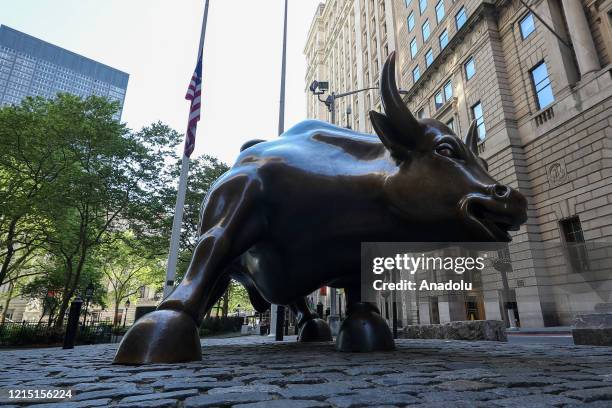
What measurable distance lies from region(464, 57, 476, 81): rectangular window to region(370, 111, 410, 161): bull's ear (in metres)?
19.8

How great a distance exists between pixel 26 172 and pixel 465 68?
2120cm

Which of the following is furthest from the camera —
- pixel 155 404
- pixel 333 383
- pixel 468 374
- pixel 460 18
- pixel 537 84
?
pixel 460 18

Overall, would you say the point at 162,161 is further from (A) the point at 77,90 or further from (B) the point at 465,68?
(A) the point at 77,90

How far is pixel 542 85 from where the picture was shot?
1634 centimetres

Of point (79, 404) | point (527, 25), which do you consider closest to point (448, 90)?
point (527, 25)

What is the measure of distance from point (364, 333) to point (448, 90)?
21833 mm

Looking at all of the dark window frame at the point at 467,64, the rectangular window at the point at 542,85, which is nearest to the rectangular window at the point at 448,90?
the dark window frame at the point at 467,64

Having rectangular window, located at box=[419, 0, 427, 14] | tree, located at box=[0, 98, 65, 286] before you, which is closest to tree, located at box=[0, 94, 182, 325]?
tree, located at box=[0, 98, 65, 286]

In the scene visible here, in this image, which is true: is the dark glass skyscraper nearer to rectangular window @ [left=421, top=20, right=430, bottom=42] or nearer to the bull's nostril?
rectangular window @ [left=421, top=20, right=430, bottom=42]

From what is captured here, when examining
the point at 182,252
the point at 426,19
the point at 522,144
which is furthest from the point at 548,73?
the point at 182,252

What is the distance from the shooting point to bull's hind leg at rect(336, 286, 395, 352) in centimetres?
311

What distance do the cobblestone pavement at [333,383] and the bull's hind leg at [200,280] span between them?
0.42 ft

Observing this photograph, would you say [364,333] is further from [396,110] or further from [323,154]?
[396,110]

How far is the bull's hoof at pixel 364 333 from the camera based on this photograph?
3111 mm
